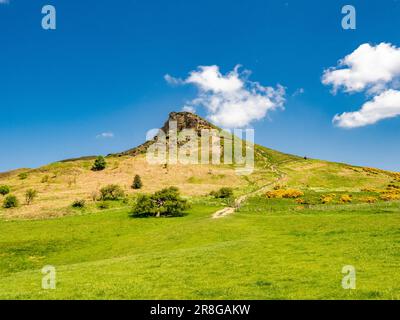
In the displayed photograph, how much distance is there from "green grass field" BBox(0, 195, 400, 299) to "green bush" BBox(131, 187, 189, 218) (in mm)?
8909

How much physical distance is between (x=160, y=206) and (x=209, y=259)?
44.8 meters

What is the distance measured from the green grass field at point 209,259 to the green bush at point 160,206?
8909 mm

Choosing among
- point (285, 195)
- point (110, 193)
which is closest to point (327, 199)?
point (285, 195)

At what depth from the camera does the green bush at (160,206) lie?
232ft

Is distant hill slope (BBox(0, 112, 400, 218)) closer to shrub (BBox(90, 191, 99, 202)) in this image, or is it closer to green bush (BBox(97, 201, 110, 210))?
shrub (BBox(90, 191, 99, 202))

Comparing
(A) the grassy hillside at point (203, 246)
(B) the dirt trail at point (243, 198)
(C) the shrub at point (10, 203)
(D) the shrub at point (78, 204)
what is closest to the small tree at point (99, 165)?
(A) the grassy hillside at point (203, 246)

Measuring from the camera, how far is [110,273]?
1004 inches

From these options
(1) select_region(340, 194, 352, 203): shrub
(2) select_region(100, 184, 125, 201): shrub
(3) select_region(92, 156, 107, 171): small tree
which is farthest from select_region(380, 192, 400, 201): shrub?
(3) select_region(92, 156, 107, 171): small tree

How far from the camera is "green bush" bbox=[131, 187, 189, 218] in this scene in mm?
70688

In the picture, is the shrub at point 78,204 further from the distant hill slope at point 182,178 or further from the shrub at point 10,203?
the shrub at point 10,203

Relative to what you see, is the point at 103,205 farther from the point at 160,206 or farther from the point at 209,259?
the point at 209,259
